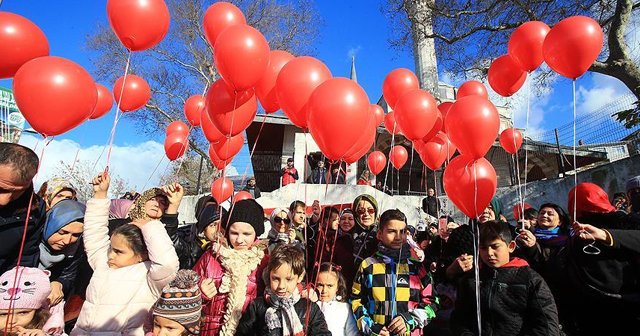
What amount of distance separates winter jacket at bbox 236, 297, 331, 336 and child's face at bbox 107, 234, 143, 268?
2.34ft

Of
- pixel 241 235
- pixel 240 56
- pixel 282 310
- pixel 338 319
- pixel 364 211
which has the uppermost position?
pixel 240 56

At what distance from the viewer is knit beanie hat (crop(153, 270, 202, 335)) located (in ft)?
5.81

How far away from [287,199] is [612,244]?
28.5 feet

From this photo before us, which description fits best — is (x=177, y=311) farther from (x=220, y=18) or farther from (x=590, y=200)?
(x=590, y=200)

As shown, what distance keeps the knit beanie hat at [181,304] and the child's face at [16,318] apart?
571 millimetres

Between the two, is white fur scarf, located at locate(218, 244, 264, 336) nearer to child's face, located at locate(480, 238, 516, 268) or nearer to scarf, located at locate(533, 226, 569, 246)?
child's face, located at locate(480, 238, 516, 268)

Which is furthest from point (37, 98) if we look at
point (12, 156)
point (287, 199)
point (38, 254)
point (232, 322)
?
point (287, 199)

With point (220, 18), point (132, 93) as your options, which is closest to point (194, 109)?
point (132, 93)

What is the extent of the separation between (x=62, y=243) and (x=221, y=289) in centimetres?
100

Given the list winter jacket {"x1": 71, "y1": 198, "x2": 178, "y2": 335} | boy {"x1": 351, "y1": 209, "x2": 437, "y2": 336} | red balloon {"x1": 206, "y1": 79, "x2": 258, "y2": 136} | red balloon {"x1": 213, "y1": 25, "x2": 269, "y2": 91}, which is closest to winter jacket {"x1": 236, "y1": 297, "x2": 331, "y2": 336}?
boy {"x1": 351, "y1": 209, "x2": 437, "y2": 336}

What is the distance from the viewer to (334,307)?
2.46 metres

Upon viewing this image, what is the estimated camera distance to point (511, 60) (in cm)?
392

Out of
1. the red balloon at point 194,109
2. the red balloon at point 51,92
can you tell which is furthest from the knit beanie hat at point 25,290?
the red balloon at point 194,109

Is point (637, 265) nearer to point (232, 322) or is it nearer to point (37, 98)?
point (232, 322)
